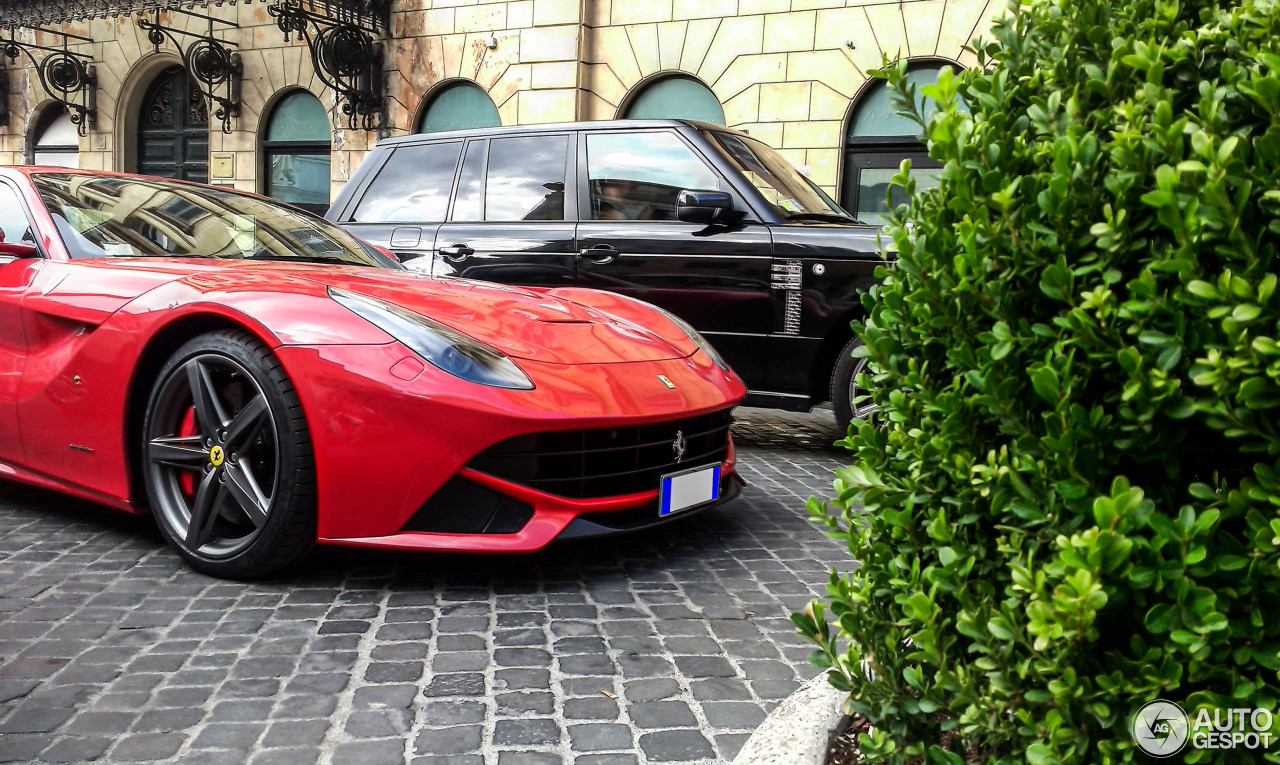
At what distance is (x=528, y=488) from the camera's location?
2910 millimetres

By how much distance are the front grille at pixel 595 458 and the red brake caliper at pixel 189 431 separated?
0.99 metres

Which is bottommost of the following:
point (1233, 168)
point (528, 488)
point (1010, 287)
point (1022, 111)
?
point (528, 488)

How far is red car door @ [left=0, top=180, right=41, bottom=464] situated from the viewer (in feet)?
11.6

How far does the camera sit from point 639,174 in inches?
231

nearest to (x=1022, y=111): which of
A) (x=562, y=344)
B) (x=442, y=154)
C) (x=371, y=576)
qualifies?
(x=562, y=344)

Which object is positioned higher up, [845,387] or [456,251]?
[456,251]

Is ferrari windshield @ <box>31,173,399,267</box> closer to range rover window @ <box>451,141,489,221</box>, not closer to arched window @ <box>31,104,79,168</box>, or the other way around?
range rover window @ <box>451,141,489,221</box>

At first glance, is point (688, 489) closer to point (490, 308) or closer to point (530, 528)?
point (530, 528)

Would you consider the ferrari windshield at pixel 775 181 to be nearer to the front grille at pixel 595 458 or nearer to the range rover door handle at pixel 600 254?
the range rover door handle at pixel 600 254

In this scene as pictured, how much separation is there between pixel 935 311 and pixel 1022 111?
32cm

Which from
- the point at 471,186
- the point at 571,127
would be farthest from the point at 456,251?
the point at 571,127

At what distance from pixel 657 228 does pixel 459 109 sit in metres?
8.90

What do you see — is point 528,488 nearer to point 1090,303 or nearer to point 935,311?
point 935,311

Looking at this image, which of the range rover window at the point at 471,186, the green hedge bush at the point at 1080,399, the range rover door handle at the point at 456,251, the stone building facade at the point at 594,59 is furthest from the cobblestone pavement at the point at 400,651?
the stone building facade at the point at 594,59
